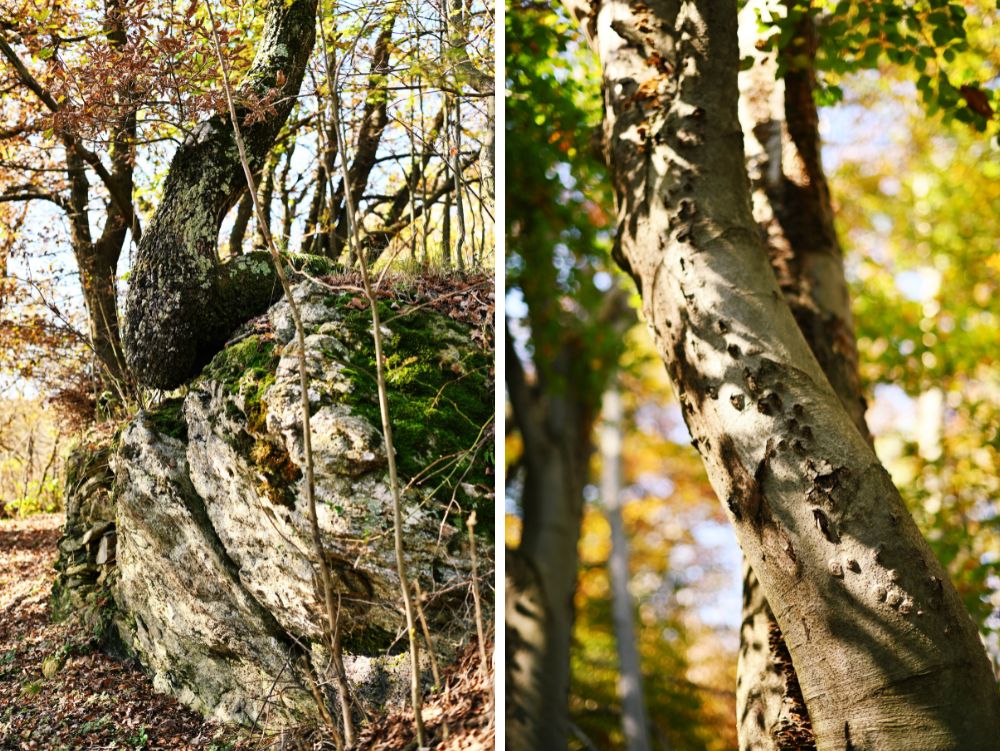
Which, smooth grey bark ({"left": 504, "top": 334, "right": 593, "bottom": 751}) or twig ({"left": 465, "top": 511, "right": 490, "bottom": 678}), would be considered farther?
smooth grey bark ({"left": 504, "top": 334, "right": 593, "bottom": 751})

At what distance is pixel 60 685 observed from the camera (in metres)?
1.12

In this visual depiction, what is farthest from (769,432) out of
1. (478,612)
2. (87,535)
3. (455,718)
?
(87,535)

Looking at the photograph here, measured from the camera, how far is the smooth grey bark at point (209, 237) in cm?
132

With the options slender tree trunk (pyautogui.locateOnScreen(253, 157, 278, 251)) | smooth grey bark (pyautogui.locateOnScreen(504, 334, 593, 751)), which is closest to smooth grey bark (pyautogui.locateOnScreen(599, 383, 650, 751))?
smooth grey bark (pyautogui.locateOnScreen(504, 334, 593, 751))

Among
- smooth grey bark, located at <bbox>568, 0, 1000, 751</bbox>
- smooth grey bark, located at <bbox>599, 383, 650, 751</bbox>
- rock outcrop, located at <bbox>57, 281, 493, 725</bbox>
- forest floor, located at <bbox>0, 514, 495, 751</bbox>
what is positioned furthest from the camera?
smooth grey bark, located at <bbox>599, 383, 650, 751</bbox>

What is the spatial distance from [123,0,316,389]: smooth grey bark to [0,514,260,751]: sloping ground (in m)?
0.36

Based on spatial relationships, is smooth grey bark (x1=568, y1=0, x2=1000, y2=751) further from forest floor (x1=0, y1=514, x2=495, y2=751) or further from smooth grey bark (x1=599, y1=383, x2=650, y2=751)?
forest floor (x1=0, y1=514, x2=495, y2=751)

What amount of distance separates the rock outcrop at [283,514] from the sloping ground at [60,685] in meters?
0.03

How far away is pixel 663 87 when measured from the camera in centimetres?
119

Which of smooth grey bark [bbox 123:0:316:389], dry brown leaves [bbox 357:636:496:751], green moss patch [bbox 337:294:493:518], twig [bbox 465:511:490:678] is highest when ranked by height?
smooth grey bark [bbox 123:0:316:389]

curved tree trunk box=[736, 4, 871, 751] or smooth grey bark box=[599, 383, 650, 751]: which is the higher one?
curved tree trunk box=[736, 4, 871, 751]

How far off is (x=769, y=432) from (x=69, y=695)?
1.11m

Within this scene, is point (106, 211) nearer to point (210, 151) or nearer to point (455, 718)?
point (210, 151)

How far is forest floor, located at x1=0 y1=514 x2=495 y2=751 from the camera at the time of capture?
3.58 ft
